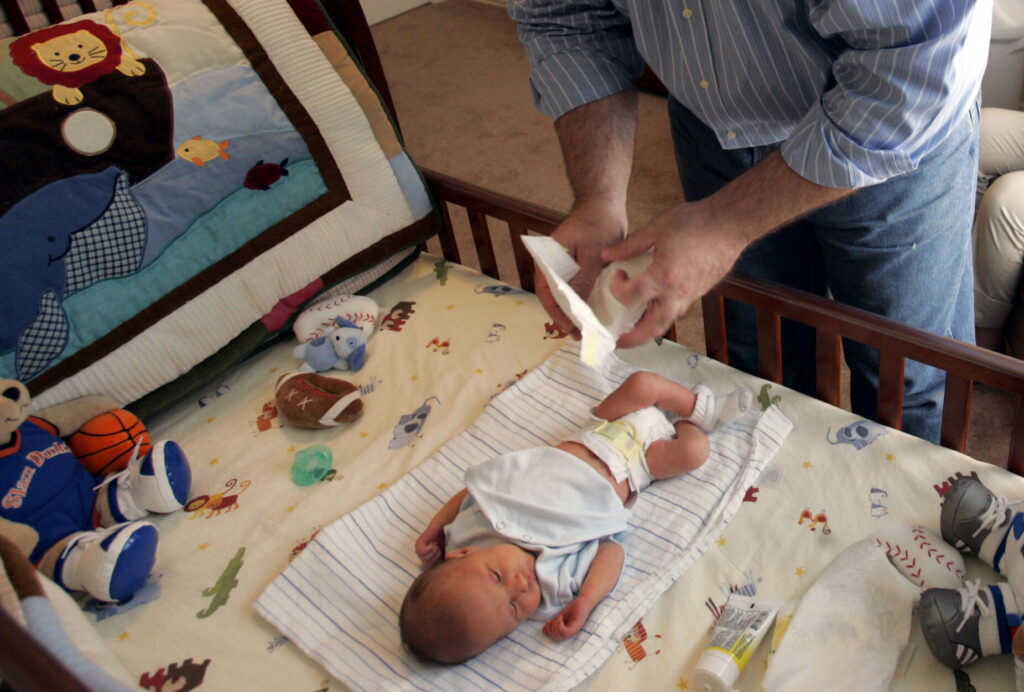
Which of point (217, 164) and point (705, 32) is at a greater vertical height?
point (705, 32)

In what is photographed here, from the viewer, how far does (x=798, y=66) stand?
0.92 meters

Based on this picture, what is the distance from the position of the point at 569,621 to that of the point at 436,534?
24 cm

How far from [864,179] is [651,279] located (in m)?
0.23

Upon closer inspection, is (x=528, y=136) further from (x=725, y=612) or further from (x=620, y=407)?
(x=725, y=612)

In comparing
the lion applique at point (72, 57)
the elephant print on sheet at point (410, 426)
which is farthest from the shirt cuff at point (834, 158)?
the lion applique at point (72, 57)

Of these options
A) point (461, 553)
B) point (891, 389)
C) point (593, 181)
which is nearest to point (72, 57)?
point (593, 181)

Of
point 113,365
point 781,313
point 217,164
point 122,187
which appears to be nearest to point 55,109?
point 122,187

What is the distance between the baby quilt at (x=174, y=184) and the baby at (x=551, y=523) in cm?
59

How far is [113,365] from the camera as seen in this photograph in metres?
1.37

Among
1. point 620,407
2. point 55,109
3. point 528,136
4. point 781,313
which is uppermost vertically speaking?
point 55,109

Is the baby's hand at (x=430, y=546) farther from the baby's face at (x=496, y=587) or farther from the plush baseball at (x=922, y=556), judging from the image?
the plush baseball at (x=922, y=556)

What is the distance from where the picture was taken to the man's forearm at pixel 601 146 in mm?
1069

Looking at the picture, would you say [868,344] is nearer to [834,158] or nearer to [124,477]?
[834,158]

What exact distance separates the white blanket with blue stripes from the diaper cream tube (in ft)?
0.32
